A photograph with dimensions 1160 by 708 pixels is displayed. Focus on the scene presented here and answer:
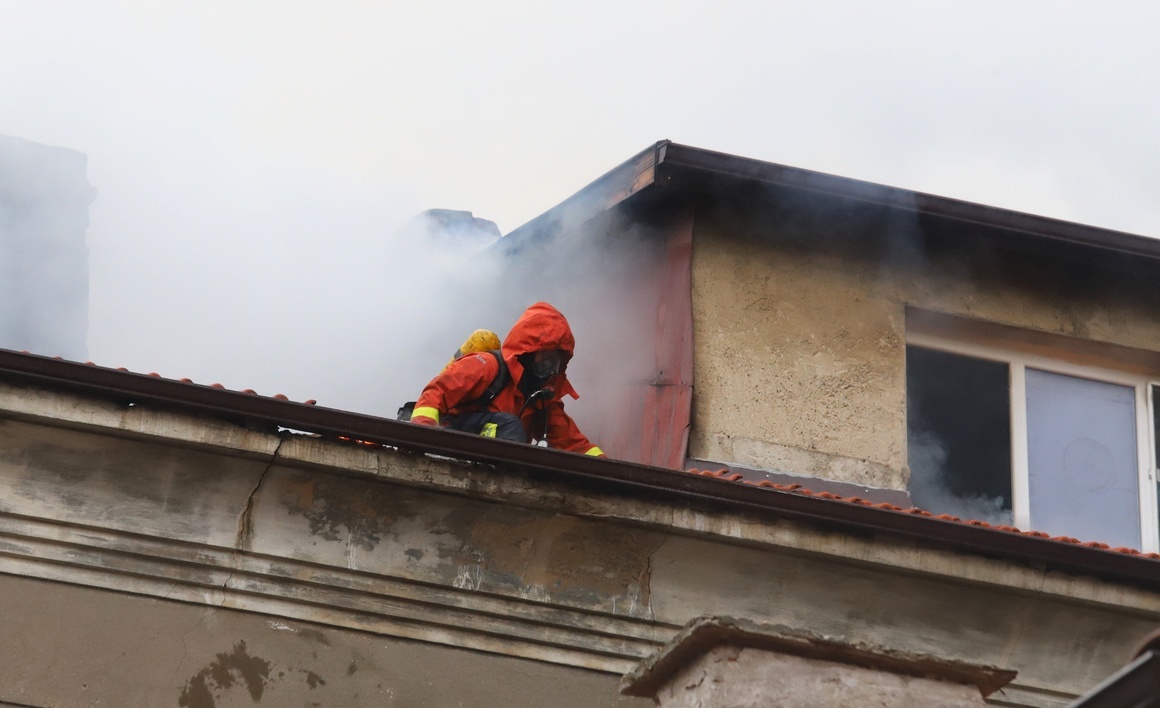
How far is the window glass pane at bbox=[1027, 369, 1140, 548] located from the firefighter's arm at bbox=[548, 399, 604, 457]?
2613 mm

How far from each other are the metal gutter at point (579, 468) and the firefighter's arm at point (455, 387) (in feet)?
3.02

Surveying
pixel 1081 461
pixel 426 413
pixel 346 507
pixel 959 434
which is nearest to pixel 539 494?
pixel 346 507

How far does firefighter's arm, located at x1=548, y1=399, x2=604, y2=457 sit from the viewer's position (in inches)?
350

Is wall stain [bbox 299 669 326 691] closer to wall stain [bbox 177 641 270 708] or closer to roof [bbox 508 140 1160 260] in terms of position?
wall stain [bbox 177 641 270 708]

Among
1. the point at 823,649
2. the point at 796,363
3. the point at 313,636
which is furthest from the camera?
the point at 796,363

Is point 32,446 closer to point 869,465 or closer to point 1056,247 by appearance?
point 869,465

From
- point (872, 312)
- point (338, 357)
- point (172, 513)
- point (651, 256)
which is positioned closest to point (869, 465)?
point (872, 312)

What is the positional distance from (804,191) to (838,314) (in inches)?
29.2

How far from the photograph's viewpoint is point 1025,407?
9.69m

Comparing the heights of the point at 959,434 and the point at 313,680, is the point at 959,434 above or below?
above

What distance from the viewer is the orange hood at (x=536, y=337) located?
8.67 m

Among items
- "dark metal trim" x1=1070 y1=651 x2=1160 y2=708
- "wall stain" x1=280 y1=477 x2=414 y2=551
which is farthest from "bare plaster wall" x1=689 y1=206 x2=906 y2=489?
"dark metal trim" x1=1070 y1=651 x2=1160 y2=708

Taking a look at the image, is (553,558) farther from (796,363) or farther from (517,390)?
(796,363)

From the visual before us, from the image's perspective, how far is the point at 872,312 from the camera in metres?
9.67
